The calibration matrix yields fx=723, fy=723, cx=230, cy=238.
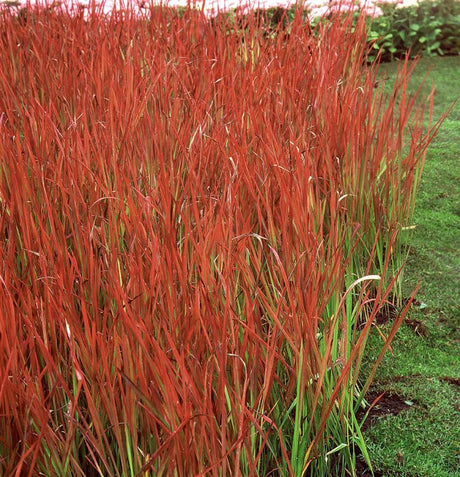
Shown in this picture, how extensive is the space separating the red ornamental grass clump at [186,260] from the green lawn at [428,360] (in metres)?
0.11

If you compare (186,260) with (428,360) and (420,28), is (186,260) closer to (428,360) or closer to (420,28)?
(428,360)

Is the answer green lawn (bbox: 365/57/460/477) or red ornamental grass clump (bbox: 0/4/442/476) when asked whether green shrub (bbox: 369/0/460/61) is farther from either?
green lawn (bbox: 365/57/460/477)

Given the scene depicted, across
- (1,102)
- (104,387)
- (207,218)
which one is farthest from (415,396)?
(1,102)

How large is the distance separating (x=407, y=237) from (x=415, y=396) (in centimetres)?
73

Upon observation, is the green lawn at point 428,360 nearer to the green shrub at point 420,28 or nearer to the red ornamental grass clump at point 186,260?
the red ornamental grass clump at point 186,260

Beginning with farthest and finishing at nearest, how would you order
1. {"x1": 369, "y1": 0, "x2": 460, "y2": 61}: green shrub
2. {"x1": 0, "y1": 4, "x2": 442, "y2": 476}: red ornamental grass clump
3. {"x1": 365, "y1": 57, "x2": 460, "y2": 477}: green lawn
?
{"x1": 369, "y1": 0, "x2": 460, "y2": 61}: green shrub
{"x1": 365, "y1": 57, "x2": 460, "y2": 477}: green lawn
{"x1": 0, "y1": 4, "x2": 442, "y2": 476}: red ornamental grass clump

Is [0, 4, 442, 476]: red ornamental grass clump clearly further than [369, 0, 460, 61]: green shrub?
No

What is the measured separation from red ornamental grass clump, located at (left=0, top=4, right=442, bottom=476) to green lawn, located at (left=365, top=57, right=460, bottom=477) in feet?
0.36

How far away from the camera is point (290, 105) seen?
85.4 inches

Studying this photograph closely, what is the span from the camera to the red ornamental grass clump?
1122mm

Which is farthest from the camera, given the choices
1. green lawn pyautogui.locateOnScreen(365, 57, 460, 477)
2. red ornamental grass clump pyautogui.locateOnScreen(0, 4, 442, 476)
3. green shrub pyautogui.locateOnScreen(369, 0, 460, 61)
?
green shrub pyautogui.locateOnScreen(369, 0, 460, 61)

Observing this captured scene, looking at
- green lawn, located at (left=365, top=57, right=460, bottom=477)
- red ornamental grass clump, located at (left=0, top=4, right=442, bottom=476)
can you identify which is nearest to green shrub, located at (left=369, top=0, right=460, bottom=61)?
red ornamental grass clump, located at (left=0, top=4, right=442, bottom=476)

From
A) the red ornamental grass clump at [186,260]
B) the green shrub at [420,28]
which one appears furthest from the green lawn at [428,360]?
the green shrub at [420,28]

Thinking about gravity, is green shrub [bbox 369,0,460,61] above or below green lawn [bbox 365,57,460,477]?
above
